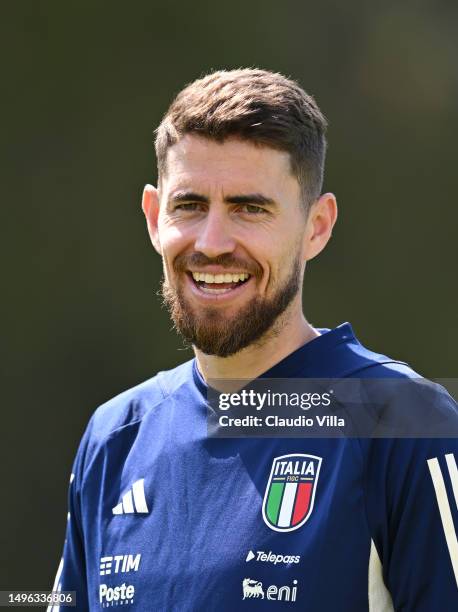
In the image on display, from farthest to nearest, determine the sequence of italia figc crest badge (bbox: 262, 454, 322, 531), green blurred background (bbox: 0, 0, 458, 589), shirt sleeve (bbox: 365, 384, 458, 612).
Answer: green blurred background (bbox: 0, 0, 458, 589) → italia figc crest badge (bbox: 262, 454, 322, 531) → shirt sleeve (bbox: 365, 384, 458, 612)

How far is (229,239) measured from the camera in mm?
2006

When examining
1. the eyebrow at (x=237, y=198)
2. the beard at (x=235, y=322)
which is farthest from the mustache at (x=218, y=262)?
the eyebrow at (x=237, y=198)

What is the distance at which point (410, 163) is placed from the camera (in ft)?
15.1

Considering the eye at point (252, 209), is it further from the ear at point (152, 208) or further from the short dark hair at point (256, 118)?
the ear at point (152, 208)

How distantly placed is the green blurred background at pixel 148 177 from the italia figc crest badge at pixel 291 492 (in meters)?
2.69

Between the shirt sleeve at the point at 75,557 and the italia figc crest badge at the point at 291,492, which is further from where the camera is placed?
the shirt sleeve at the point at 75,557

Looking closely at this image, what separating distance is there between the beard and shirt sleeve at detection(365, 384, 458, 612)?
0.38m

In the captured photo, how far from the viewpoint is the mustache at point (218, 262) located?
1999mm

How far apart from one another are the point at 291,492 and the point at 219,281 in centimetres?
43

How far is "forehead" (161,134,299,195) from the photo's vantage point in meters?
2.01

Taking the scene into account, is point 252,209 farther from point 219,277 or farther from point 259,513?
point 259,513

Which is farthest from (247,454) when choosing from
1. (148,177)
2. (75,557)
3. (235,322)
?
(148,177)

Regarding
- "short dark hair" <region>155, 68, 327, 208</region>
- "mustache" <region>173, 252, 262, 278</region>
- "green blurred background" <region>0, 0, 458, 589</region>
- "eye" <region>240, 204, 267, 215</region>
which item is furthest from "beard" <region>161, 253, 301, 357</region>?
"green blurred background" <region>0, 0, 458, 589</region>

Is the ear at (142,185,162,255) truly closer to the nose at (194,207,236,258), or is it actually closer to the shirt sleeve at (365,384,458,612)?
the nose at (194,207,236,258)
